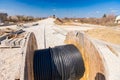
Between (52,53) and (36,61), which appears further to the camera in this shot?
(52,53)

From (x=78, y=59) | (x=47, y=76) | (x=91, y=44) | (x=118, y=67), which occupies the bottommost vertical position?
(x=118, y=67)

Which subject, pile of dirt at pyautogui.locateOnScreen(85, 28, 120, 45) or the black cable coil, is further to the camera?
pile of dirt at pyautogui.locateOnScreen(85, 28, 120, 45)

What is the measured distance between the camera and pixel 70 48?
555 cm

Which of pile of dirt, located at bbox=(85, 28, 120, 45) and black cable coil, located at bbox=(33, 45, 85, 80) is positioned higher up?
black cable coil, located at bbox=(33, 45, 85, 80)

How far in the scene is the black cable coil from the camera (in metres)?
4.79

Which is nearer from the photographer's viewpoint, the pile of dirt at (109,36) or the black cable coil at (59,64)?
the black cable coil at (59,64)

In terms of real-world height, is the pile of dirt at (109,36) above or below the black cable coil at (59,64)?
below

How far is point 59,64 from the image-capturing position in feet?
16.4

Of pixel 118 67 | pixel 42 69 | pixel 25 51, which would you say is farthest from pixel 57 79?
pixel 118 67

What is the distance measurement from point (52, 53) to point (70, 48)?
2.15ft

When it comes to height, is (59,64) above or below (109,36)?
above

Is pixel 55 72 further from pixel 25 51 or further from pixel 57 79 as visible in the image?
pixel 25 51

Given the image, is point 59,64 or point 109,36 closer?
point 59,64

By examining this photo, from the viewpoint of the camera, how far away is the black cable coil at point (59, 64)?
4793mm
